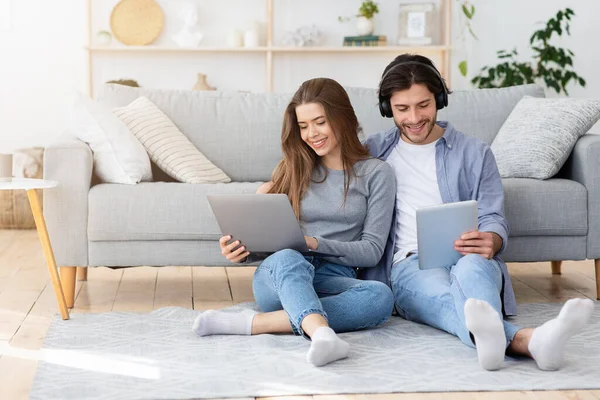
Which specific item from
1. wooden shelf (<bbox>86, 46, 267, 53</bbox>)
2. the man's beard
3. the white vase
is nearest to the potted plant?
the white vase

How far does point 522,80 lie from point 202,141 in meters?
2.71

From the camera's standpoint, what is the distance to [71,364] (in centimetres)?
224

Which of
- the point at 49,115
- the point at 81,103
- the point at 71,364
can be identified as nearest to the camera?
the point at 71,364

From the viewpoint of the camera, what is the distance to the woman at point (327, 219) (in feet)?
8.21

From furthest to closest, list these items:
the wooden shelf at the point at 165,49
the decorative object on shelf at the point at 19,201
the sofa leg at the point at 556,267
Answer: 1. the wooden shelf at the point at 165,49
2. the decorative object on shelf at the point at 19,201
3. the sofa leg at the point at 556,267

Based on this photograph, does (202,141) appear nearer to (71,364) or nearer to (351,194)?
(351,194)

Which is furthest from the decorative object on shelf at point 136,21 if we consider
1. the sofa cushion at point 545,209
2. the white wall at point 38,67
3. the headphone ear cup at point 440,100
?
the headphone ear cup at point 440,100

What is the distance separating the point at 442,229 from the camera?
8.02 feet

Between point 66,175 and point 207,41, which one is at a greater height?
point 207,41

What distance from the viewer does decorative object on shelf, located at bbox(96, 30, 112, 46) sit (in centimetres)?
581

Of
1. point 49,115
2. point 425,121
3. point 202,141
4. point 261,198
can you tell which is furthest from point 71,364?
point 49,115

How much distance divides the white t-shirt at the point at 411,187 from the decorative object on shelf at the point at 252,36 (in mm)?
3274

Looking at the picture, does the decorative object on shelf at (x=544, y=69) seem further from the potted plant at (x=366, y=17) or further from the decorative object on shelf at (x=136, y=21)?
the decorative object on shelf at (x=136, y=21)

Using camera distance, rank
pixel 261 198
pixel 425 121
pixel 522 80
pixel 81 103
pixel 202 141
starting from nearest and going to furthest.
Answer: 1. pixel 261 198
2. pixel 425 121
3. pixel 81 103
4. pixel 202 141
5. pixel 522 80
